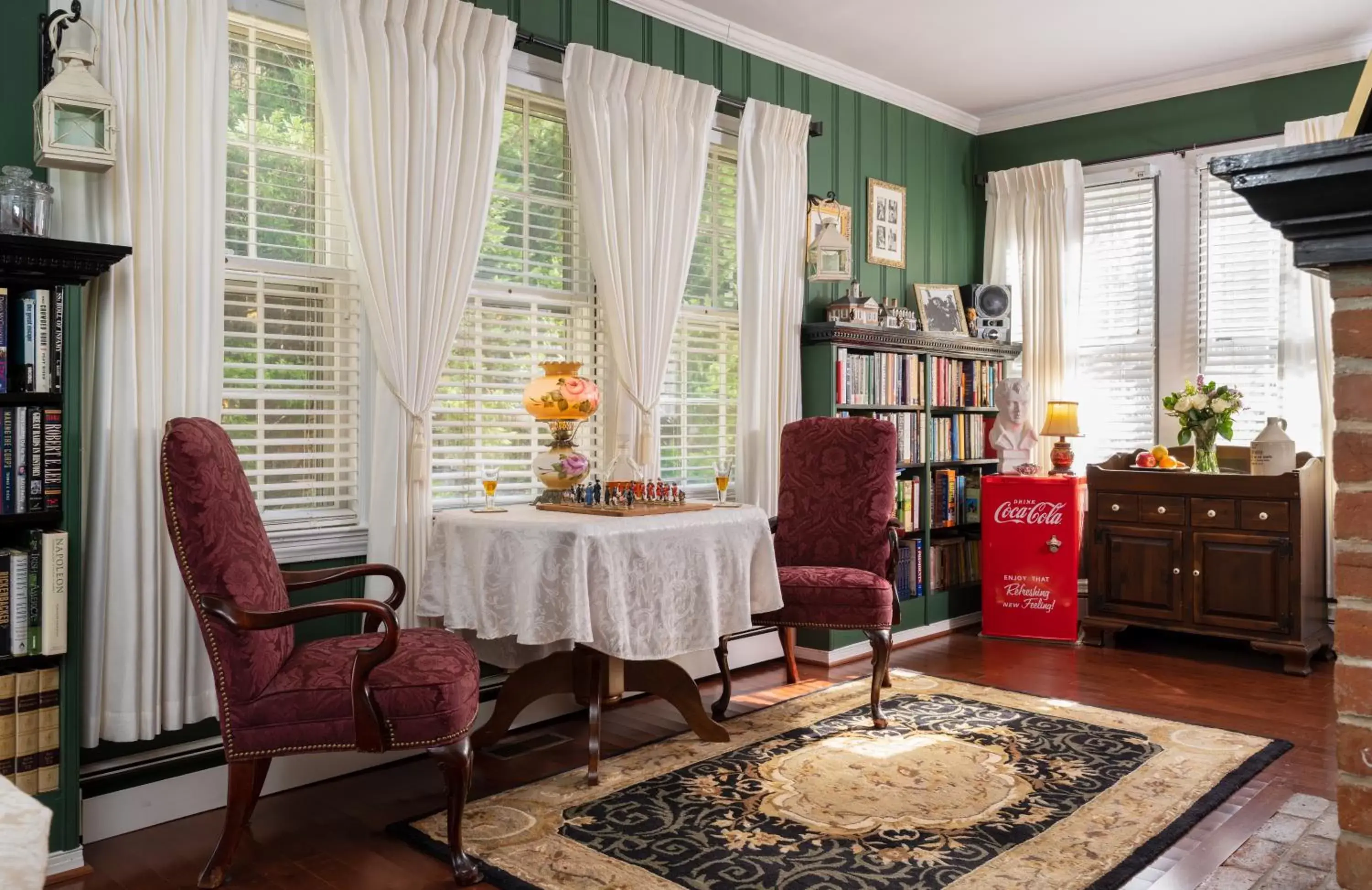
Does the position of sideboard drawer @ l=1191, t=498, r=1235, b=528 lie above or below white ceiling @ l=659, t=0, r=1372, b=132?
below

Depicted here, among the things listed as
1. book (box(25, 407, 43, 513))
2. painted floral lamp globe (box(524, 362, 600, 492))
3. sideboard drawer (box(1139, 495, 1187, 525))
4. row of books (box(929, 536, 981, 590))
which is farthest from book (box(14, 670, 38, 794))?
sideboard drawer (box(1139, 495, 1187, 525))

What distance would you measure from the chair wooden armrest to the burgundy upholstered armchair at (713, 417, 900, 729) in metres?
1.78

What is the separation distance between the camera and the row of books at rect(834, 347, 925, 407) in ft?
17.1

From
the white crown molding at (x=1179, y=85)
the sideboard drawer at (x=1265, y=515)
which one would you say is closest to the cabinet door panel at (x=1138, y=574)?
the sideboard drawer at (x=1265, y=515)

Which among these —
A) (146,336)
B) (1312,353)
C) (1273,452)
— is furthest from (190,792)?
(1312,353)

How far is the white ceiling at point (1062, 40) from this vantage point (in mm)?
4680

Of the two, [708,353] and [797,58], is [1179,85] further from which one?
[708,353]

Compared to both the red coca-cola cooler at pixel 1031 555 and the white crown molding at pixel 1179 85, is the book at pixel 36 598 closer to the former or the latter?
the red coca-cola cooler at pixel 1031 555

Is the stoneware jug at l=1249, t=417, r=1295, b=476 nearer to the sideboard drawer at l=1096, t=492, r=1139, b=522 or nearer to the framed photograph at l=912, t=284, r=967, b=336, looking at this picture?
the sideboard drawer at l=1096, t=492, r=1139, b=522

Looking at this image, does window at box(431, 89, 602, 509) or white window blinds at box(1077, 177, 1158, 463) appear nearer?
window at box(431, 89, 602, 509)

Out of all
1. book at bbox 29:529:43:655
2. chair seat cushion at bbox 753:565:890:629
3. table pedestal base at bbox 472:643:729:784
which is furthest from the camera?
chair seat cushion at bbox 753:565:890:629

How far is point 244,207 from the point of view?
11.1ft

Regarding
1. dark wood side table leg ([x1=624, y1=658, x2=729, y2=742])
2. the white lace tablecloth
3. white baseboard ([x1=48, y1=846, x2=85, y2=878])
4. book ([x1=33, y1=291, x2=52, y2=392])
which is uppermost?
book ([x1=33, y1=291, x2=52, y2=392])

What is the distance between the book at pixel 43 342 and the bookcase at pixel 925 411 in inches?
130
